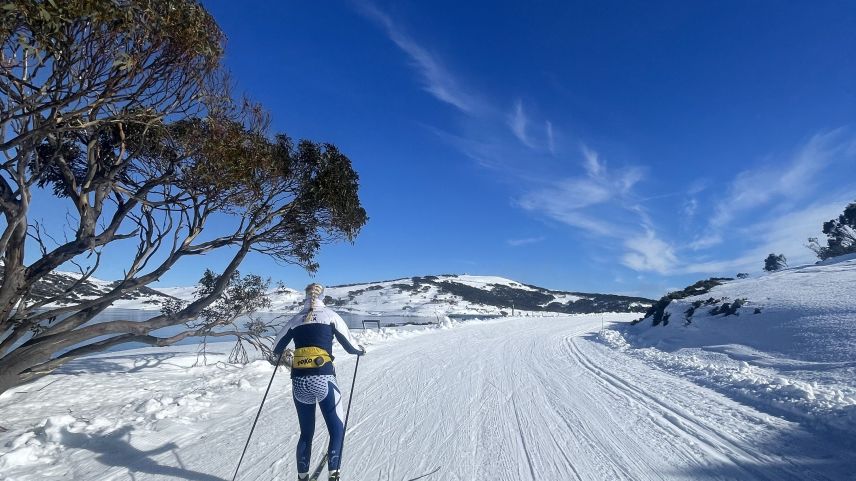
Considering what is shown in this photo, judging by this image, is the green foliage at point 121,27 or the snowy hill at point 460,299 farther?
the snowy hill at point 460,299

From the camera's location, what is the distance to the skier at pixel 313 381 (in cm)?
373

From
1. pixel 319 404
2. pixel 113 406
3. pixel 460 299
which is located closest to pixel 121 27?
pixel 319 404

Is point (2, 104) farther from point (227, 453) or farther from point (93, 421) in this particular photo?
point (227, 453)

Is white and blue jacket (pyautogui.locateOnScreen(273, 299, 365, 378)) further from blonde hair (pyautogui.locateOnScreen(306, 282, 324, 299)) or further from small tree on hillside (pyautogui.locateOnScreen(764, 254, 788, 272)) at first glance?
small tree on hillside (pyautogui.locateOnScreen(764, 254, 788, 272))

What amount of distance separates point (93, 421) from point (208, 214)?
5.01m

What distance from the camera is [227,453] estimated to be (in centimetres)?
484

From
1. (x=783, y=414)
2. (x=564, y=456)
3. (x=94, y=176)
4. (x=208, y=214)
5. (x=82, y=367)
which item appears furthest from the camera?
(x=82, y=367)

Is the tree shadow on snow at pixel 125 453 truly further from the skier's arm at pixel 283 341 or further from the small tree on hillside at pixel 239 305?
the small tree on hillside at pixel 239 305

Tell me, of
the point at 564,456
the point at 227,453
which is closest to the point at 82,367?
the point at 227,453

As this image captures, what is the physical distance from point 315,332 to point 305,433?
2.93 feet

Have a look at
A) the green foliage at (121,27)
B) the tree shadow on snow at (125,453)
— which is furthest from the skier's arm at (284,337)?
the green foliage at (121,27)

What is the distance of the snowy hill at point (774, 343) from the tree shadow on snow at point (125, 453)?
7.23m

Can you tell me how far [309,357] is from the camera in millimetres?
3904

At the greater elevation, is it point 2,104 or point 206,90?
point 206,90
